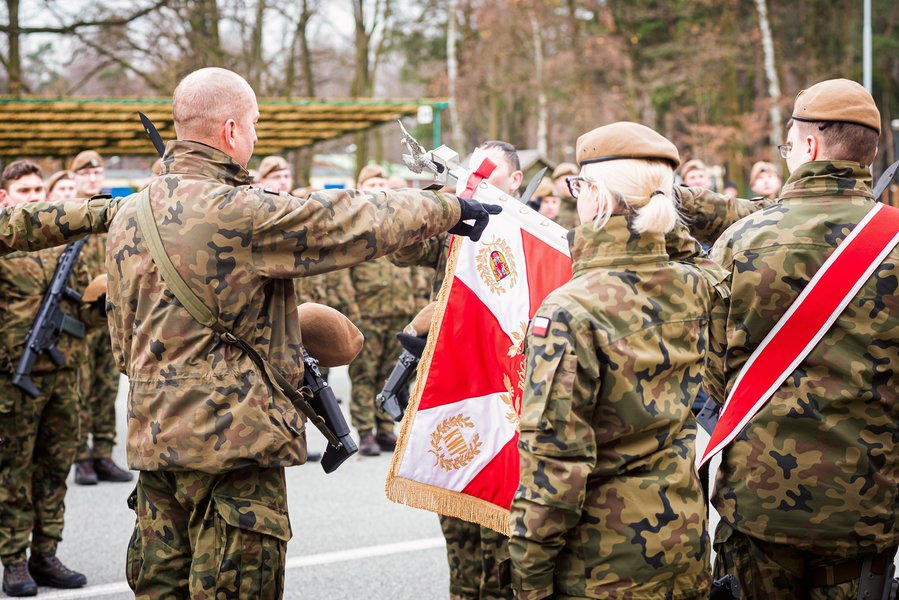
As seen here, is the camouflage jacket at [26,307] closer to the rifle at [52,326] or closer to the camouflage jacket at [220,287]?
the rifle at [52,326]

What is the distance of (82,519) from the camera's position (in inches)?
258

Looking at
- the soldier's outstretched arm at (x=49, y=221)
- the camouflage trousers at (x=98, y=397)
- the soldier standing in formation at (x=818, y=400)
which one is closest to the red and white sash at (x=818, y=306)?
the soldier standing in formation at (x=818, y=400)

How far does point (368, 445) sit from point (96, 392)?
7.75 ft

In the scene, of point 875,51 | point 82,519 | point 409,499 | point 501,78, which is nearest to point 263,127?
point 82,519

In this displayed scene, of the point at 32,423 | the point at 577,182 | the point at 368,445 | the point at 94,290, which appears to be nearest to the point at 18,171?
the point at 94,290

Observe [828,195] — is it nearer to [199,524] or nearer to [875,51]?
[199,524]

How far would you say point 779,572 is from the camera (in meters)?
3.11

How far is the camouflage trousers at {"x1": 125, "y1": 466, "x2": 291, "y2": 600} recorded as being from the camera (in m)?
3.13

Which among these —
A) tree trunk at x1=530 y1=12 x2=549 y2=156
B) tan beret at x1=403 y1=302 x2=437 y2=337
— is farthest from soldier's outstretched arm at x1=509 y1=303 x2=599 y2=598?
tree trunk at x1=530 y1=12 x2=549 y2=156

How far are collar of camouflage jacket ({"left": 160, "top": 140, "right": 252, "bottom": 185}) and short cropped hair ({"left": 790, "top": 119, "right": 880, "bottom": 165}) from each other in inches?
75.6

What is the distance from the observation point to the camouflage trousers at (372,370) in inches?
348

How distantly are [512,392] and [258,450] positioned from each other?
1100mm

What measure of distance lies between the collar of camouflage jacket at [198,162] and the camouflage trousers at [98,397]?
483cm

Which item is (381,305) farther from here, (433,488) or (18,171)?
(433,488)
